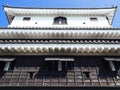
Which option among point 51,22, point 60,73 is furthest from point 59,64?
point 51,22

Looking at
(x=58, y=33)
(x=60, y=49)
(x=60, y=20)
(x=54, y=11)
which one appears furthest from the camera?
(x=54, y=11)

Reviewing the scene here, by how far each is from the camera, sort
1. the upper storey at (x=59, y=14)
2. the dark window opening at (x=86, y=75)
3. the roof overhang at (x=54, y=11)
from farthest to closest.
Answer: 1. the roof overhang at (x=54, y=11)
2. the upper storey at (x=59, y=14)
3. the dark window opening at (x=86, y=75)

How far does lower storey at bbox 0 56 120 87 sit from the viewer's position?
8.82 metres

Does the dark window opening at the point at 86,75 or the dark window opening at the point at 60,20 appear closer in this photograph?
the dark window opening at the point at 86,75

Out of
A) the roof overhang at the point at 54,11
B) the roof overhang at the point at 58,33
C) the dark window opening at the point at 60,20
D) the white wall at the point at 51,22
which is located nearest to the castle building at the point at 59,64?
the roof overhang at the point at 58,33

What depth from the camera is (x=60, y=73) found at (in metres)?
9.43

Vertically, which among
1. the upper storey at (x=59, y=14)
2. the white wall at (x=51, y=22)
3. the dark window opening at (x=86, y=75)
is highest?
the upper storey at (x=59, y=14)

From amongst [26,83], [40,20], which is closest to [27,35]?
[40,20]

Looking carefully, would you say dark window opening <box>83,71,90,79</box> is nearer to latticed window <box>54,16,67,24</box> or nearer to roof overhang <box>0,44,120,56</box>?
roof overhang <box>0,44,120,56</box>

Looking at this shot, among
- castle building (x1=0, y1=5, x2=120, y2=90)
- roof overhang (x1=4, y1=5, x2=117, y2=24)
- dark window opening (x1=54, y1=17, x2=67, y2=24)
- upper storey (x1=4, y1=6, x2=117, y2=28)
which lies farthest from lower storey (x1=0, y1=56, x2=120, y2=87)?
roof overhang (x1=4, y1=5, x2=117, y2=24)

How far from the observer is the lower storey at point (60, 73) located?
8820 mm

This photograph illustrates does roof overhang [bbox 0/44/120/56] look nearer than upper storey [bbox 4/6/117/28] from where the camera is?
Yes

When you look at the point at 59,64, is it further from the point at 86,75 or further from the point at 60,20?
the point at 60,20

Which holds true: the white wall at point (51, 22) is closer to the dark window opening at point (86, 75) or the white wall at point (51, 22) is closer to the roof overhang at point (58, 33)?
the roof overhang at point (58, 33)
